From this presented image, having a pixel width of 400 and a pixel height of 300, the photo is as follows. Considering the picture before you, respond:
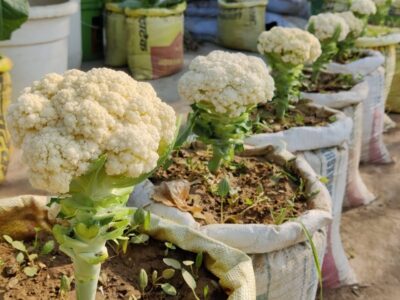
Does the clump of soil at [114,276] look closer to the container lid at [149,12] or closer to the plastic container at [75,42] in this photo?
the plastic container at [75,42]

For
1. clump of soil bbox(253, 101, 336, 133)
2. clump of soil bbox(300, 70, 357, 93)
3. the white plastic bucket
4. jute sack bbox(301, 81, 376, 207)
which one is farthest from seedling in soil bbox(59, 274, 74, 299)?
the white plastic bucket

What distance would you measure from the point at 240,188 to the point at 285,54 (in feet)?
2.67

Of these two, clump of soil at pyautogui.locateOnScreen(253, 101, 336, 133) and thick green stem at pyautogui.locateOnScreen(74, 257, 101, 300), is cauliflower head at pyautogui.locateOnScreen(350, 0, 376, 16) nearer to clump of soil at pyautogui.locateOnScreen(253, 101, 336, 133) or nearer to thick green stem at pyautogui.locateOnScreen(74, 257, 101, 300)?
clump of soil at pyautogui.locateOnScreen(253, 101, 336, 133)

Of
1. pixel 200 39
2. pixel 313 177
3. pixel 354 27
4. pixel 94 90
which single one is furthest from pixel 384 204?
pixel 200 39

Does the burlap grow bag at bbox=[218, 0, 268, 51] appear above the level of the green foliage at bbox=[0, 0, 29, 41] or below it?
below

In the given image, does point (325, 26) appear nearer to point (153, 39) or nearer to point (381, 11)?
point (381, 11)

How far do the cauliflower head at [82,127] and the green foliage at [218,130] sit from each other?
750 millimetres

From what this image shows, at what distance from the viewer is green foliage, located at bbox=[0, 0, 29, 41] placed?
308cm

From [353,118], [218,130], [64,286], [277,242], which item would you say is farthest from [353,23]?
[64,286]

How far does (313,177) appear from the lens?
7.53ft

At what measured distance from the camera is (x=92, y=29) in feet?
18.4

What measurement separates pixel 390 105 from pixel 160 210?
3.87m

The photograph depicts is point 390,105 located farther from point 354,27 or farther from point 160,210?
point 160,210

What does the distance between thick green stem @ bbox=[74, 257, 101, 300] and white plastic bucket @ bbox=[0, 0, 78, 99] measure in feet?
8.42
